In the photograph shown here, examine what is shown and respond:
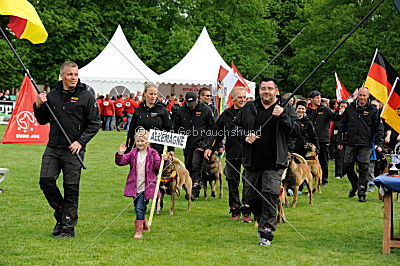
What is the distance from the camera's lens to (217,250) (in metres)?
8.01

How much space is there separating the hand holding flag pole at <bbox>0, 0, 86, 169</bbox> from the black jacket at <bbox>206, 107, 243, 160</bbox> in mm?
3062

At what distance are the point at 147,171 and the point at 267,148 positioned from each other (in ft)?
5.76

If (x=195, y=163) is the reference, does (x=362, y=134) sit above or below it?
above

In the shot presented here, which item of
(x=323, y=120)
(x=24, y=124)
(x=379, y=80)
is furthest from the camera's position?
(x=24, y=124)

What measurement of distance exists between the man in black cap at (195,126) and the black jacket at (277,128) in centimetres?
306

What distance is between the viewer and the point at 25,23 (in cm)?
916

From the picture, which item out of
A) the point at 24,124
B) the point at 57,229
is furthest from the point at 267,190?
the point at 24,124

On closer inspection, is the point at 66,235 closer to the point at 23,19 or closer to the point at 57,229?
the point at 57,229

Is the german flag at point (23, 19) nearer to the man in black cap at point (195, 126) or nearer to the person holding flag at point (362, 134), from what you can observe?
the man in black cap at point (195, 126)

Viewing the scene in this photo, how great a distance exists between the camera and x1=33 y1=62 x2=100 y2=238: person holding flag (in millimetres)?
8375

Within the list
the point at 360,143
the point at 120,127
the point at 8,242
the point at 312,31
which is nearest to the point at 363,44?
the point at 312,31

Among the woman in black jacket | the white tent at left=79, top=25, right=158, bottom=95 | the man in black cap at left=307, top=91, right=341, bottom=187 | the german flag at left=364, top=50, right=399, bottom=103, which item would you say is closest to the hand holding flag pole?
the woman in black jacket

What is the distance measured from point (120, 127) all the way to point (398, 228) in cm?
2763

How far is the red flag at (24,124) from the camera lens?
1656cm
